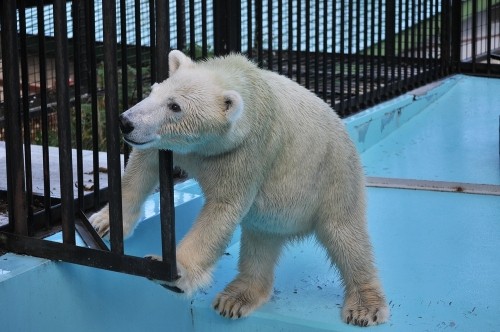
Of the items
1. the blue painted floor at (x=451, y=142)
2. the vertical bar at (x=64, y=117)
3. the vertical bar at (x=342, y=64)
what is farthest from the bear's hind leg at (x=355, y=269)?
the vertical bar at (x=342, y=64)

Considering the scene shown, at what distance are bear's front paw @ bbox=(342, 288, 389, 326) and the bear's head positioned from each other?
2.80 feet

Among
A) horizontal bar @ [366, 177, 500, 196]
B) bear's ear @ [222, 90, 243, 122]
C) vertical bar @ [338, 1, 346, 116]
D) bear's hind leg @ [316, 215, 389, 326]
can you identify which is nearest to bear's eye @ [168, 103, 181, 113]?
bear's ear @ [222, 90, 243, 122]

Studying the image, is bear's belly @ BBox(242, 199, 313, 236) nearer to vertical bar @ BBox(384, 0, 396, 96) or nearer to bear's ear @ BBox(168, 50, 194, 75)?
bear's ear @ BBox(168, 50, 194, 75)

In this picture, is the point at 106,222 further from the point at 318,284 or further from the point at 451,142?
the point at 451,142

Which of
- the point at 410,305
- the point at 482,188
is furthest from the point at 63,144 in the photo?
the point at 482,188

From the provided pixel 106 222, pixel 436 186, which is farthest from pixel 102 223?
pixel 436 186

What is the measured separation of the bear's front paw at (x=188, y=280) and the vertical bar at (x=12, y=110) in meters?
0.80

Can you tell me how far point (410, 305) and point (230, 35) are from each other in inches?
70.5

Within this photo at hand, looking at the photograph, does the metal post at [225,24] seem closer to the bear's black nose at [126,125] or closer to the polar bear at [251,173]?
the polar bear at [251,173]

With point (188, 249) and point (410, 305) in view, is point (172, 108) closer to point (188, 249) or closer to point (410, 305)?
point (188, 249)

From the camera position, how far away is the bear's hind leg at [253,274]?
3.50 meters

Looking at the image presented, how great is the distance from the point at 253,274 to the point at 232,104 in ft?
2.93

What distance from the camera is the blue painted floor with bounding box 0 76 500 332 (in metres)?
3.40

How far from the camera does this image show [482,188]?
5098mm
